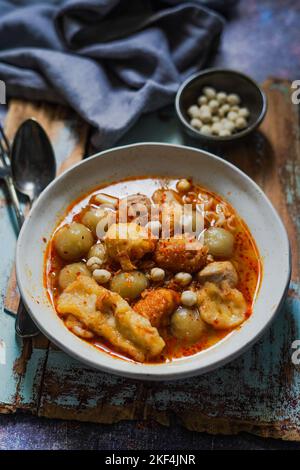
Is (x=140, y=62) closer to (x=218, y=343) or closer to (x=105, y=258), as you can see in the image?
(x=105, y=258)

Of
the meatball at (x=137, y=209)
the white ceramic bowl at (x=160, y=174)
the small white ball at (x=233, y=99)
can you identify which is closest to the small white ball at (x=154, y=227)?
the meatball at (x=137, y=209)

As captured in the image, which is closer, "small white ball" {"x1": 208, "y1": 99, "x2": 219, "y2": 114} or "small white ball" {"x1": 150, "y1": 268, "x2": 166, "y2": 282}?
"small white ball" {"x1": 150, "y1": 268, "x2": 166, "y2": 282}

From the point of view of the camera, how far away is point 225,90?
141 inches

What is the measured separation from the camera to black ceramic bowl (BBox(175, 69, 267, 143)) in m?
3.33

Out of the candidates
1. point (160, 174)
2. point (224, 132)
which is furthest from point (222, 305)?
point (224, 132)

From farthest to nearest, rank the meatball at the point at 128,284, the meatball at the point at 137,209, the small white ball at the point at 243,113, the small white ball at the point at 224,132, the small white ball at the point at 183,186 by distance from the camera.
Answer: the small white ball at the point at 243,113, the small white ball at the point at 224,132, the small white ball at the point at 183,186, the meatball at the point at 137,209, the meatball at the point at 128,284

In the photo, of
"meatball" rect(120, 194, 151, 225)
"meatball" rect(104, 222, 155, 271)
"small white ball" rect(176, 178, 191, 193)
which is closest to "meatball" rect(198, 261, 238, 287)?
"meatball" rect(104, 222, 155, 271)

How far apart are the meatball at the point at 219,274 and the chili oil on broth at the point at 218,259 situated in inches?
2.7

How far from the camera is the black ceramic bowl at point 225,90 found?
333cm

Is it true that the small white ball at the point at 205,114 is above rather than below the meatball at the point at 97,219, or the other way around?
above

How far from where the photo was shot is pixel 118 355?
2.47m

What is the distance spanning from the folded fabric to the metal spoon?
0.30 meters

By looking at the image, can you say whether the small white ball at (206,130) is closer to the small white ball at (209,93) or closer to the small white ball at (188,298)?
the small white ball at (209,93)

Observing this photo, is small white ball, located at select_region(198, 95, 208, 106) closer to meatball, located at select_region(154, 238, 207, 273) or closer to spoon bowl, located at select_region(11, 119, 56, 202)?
spoon bowl, located at select_region(11, 119, 56, 202)
